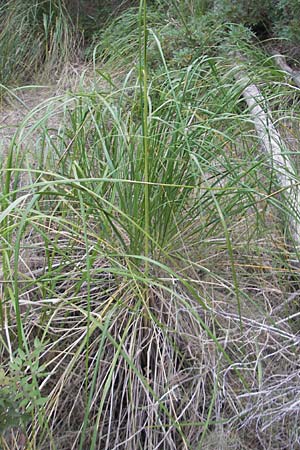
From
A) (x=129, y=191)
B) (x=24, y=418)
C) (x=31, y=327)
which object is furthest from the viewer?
(x=129, y=191)

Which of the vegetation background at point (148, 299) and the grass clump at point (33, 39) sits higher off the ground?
the grass clump at point (33, 39)

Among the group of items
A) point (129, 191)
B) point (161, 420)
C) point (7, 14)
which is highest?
point (7, 14)

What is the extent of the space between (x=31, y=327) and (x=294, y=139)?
4.80 ft

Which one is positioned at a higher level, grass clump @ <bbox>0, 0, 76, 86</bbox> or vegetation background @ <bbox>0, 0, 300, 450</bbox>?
grass clump @ <bbox>0, 0, 76, 86</bbox>

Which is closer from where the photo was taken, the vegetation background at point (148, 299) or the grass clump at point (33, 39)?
the vegetation background at point (148, 299)

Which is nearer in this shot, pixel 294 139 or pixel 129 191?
pixel 129 191

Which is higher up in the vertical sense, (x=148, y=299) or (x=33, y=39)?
(x=33, y=39)

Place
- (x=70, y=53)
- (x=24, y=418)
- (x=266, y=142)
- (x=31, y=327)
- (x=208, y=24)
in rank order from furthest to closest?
(x=70, y=53)
(x=208, y=24)
(x=266, y=142)
(x=31, y=327)
(x=24, y=418)

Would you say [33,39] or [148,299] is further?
[33,39]

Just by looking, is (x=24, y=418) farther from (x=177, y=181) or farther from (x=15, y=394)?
(x=177, y=181)

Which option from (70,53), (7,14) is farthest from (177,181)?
(7,14)

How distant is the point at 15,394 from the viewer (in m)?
1.47

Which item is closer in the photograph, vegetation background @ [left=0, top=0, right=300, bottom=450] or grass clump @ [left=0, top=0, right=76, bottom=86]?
vegetation background @ [left=0, top=0, right=300, bottom=450]

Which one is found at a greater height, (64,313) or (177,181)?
(177,181)
